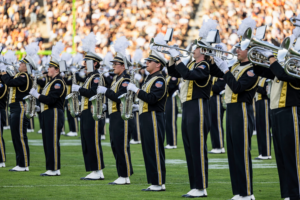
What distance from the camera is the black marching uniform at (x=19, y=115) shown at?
897cm

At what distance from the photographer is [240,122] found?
6.23m

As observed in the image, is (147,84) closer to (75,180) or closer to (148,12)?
(75,180)

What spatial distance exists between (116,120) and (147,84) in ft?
2.74

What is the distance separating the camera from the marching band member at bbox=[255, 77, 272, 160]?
10.6m

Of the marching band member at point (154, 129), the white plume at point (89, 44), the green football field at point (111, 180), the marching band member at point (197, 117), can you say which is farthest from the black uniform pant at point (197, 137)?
the white plume at point (89, 44)

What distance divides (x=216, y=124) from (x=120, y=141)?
15.2 feet

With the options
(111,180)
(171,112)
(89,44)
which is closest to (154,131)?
(111,180)

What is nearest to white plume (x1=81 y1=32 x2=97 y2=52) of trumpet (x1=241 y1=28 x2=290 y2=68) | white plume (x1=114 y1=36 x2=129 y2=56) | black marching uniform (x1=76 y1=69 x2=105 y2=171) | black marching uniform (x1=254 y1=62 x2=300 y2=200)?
black marching uniform (x1=76 y1=69 x2=105 y2=171)

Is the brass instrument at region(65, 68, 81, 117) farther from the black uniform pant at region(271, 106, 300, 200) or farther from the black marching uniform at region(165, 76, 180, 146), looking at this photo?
the black marching uniform at region(165, 76, 180, 146)

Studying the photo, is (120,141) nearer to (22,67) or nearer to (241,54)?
(241,54)

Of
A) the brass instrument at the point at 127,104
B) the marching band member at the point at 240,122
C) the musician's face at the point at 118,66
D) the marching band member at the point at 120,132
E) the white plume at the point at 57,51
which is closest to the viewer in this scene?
the marching band member at the point at 240,122

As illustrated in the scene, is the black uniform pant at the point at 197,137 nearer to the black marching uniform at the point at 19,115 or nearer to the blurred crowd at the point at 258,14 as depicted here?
the black marching uniform at the point at 19,115

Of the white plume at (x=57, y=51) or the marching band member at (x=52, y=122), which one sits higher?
the white plume at (x=57, y=51)

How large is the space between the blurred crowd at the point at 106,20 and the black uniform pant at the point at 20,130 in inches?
663
